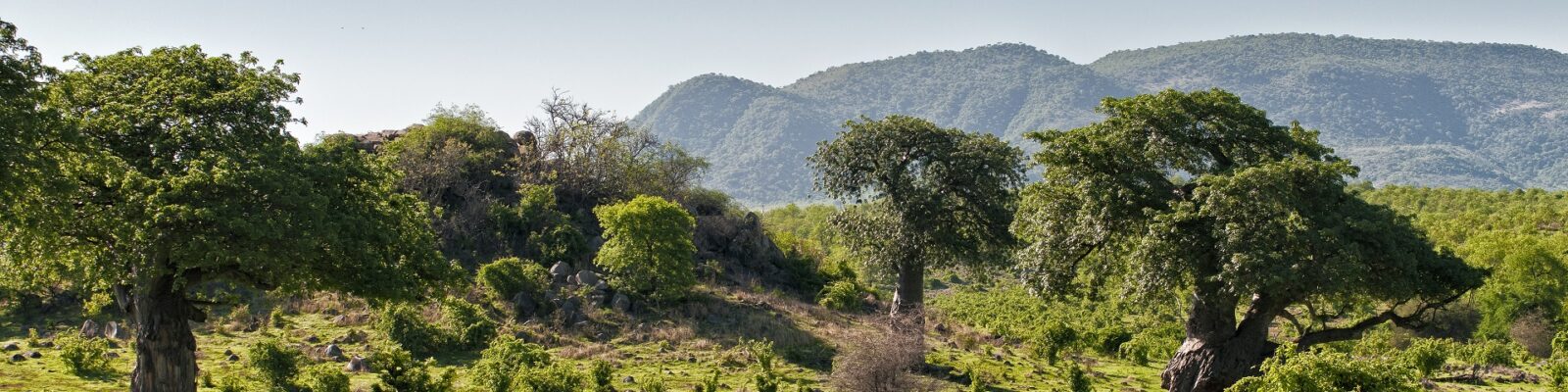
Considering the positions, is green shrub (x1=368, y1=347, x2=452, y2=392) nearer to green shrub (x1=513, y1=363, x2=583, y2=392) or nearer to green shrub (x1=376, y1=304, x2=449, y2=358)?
green shrub (x1=513, y1=363, x2=583, y2=392)

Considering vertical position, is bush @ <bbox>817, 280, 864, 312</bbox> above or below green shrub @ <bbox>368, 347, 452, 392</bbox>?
above

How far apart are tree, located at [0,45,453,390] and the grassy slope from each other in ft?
13.2

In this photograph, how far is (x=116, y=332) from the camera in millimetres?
26531

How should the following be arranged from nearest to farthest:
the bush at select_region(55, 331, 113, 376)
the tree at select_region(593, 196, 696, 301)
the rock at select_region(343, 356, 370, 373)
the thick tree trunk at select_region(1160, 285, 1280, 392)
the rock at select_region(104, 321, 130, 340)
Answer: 1. the thick tree trunk at select_region(1160, 285, 1280, 392)
2. the bush at select_region(55, 331, 113, 376)
3. the rock at select_region(343, 356, 370, 373)
4. the rock at select_region(104, 321, 130, 340)
5. the tree at select_region(593, 196, 696, 301)

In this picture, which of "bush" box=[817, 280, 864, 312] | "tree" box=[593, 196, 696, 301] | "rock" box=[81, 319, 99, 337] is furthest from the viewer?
"bush" box=[817, 280, 864, 312]

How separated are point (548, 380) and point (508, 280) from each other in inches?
557

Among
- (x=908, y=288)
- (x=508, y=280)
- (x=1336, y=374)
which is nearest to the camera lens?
(x=1336, y=374)

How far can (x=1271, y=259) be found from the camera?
715 inches

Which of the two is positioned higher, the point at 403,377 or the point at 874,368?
the point at 403,377

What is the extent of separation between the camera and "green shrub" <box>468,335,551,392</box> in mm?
19125

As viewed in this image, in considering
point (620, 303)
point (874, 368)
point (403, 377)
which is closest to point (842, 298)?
point (620, 303)

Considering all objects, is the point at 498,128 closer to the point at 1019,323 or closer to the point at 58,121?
the point at 1019,323

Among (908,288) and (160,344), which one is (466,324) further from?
(908,288)

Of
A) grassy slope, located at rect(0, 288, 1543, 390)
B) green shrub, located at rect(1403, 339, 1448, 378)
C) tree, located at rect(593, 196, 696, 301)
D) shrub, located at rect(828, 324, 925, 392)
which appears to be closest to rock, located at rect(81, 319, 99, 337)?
grassy slope, located at rect(0, 288, 1543, 390)
